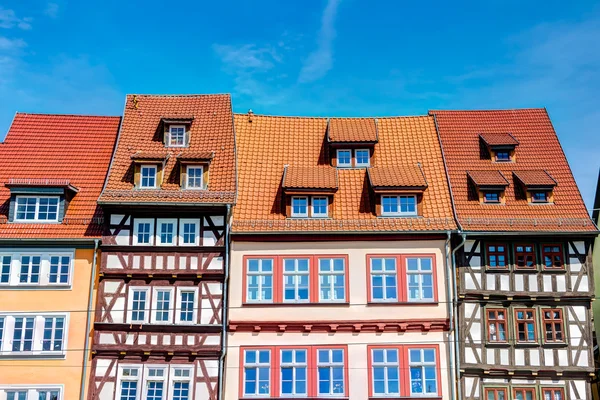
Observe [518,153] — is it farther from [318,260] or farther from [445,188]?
[318,260]

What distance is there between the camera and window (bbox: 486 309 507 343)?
24984 millimetres

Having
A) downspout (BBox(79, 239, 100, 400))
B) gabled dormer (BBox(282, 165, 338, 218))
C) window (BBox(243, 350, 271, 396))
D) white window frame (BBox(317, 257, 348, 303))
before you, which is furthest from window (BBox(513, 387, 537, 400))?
downspout (BBox(79, 239, 100, 400))

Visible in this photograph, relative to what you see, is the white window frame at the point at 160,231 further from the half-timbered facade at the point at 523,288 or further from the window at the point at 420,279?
the half-timbered facade at the point at 523,288

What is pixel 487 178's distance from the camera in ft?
89.8

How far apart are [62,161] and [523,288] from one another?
17.4m

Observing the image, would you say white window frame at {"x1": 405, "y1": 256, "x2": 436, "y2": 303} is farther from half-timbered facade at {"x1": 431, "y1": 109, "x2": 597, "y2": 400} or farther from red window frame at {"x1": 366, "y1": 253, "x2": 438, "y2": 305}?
half-timbered facade at {"x1": 431, "y1": 109, "x2": 597, "y2": 400}

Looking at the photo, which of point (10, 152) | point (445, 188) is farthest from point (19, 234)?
point (445, 188)

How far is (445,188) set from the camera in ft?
90.3

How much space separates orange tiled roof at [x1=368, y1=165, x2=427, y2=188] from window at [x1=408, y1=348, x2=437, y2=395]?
19.2 ft

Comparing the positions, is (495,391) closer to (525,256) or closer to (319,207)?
(525,256)

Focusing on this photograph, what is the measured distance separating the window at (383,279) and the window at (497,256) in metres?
3.26

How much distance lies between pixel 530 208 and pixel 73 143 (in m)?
17.5

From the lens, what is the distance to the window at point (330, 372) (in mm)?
24344

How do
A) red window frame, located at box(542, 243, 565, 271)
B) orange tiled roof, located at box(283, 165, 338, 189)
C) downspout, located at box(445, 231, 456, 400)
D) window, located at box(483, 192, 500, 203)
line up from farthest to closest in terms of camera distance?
window, located at box(483, 192, 500, 203), orange tiled roof, located at box(283, 165, 338, 189), red window frame, located at box(542, 243, 565, 271), downspout, located at box(445, 231, 456, 400)
